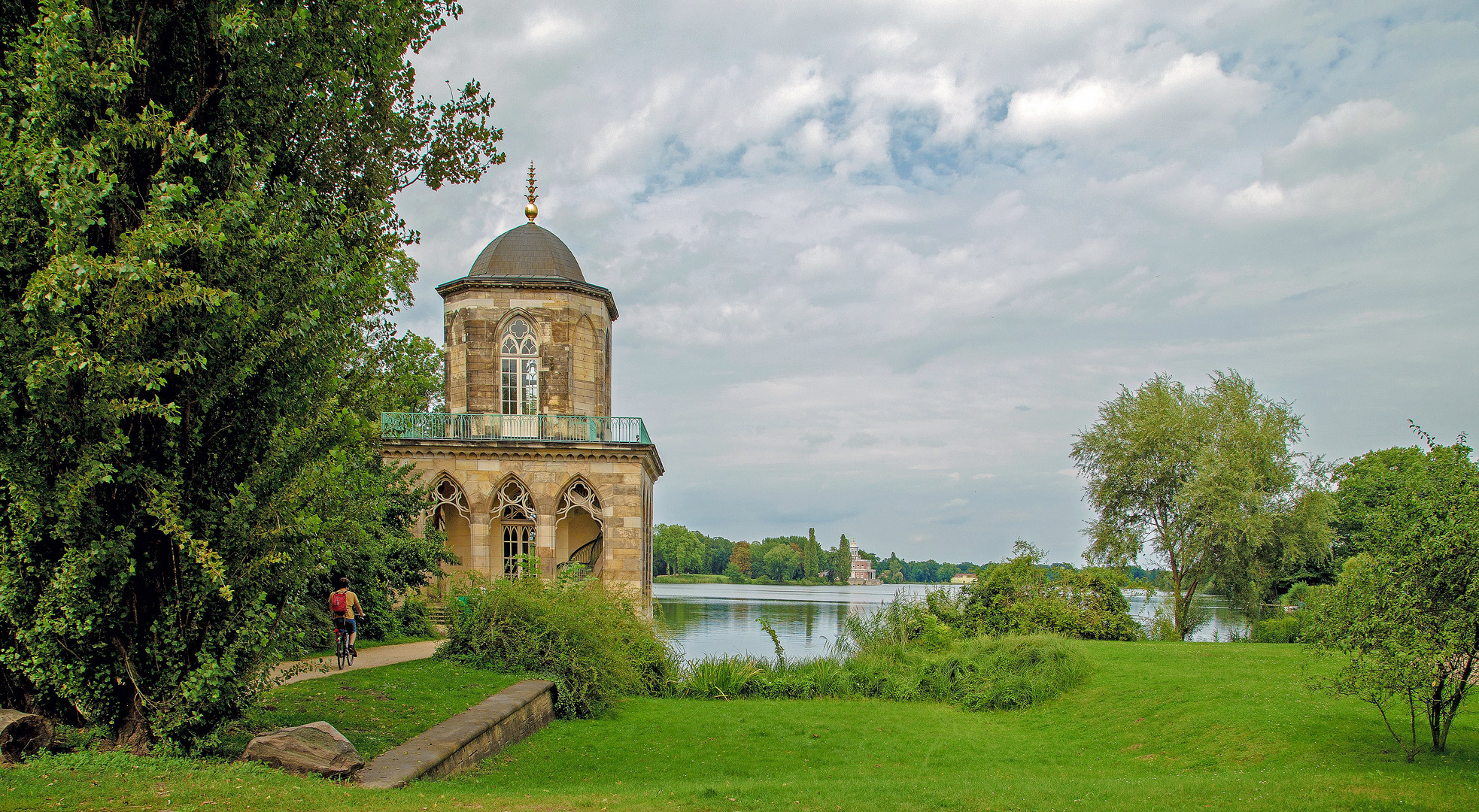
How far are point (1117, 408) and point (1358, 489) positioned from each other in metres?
18.5

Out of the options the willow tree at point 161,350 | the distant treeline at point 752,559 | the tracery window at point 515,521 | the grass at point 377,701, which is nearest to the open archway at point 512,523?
the tracery window at point 515,521

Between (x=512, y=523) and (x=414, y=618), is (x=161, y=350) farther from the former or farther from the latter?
(x=512, y=523)

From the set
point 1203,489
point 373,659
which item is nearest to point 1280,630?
point 1203,489

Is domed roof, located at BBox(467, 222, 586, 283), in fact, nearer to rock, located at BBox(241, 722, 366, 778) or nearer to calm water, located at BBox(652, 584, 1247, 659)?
calm water, located at BBox(652, 584, 1247, 659)

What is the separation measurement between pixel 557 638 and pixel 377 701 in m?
3.93

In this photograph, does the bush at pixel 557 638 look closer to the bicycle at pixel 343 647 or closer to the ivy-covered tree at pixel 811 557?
the bicycle at pixel 343 647

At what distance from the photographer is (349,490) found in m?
8.95

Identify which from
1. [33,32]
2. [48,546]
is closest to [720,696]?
[48,546]

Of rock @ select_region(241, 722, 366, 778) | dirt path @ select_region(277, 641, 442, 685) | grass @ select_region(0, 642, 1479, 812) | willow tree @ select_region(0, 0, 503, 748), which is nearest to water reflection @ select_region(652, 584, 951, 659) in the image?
grass @ select_region(0, 642, 1479, 812)

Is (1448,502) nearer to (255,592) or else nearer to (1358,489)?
(255,592)

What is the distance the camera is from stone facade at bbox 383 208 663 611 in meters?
25.2

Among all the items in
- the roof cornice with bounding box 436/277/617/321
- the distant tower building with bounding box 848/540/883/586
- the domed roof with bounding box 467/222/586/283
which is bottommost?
the distant tower building with bounding box 848/540/883/586

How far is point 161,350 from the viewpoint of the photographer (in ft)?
25.8

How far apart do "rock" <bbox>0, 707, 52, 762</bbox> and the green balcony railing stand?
1777cm
